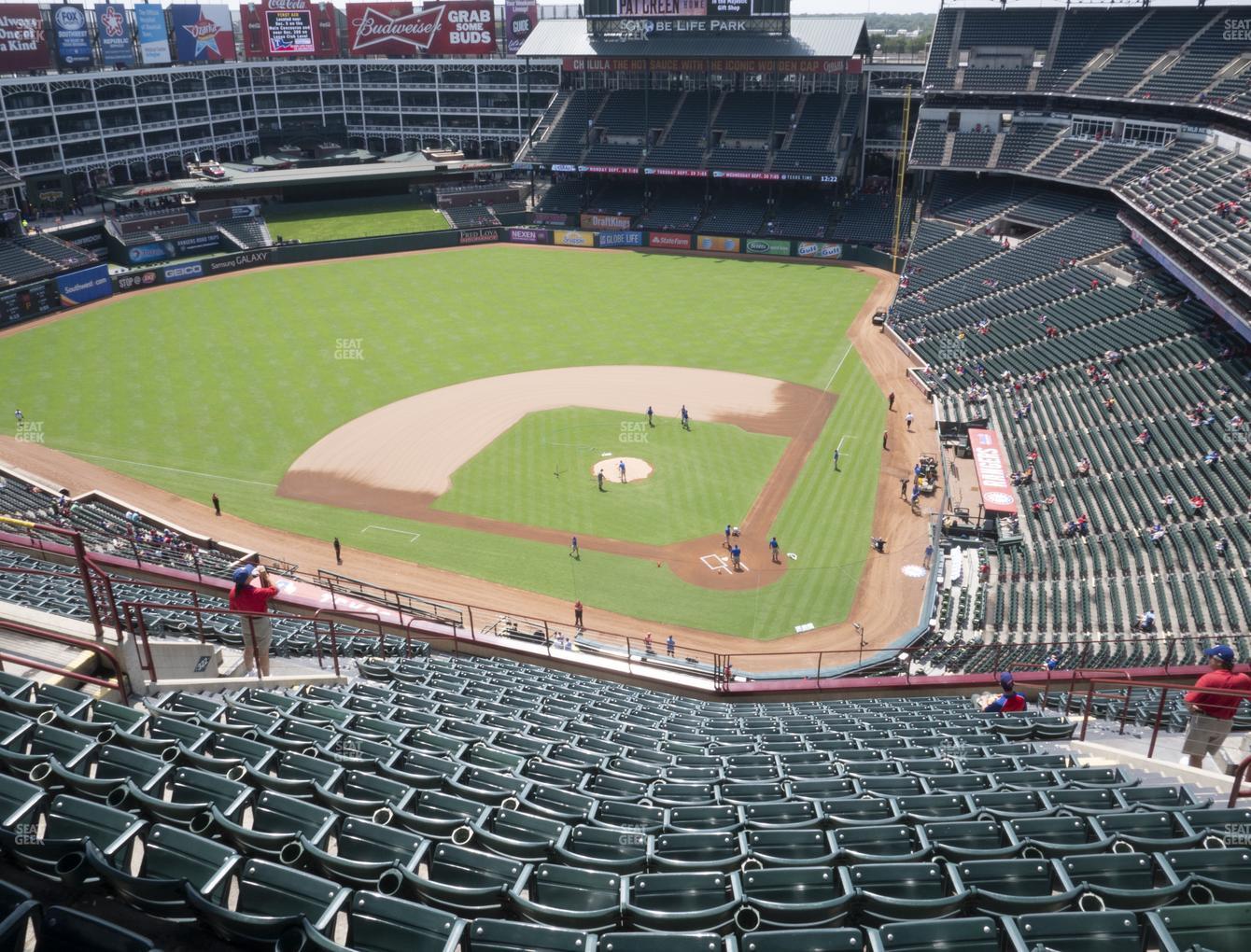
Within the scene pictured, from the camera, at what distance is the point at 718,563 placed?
1308 inches

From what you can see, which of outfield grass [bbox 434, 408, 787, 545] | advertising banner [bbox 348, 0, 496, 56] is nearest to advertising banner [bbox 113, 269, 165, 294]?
outfield grass [bbox 434, 408, 787, 545]

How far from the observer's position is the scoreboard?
7781 cm

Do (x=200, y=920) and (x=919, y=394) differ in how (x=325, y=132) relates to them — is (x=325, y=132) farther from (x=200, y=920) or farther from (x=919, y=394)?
(x=200, y=920)

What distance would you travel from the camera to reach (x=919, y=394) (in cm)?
4803

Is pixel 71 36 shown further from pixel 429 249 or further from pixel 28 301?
pixel 429 249

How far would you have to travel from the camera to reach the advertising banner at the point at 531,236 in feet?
269

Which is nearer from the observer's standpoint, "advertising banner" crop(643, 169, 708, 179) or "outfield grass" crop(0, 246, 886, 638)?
"outfield grass" crop(0, 246, 886, 638)

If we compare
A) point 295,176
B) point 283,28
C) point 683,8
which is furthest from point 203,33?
point 683,8

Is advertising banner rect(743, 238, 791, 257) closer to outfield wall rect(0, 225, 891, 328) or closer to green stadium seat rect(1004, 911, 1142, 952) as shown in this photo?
outfield wall rect(0, 225, 891, 328)

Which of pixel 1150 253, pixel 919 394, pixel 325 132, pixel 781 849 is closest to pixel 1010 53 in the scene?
pixel 1150 253

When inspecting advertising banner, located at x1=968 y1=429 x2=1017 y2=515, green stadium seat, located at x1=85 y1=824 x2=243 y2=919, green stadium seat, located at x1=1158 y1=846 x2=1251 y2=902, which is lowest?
advertising banner, located at x1=968 y1=429 x2=1017 y2=515

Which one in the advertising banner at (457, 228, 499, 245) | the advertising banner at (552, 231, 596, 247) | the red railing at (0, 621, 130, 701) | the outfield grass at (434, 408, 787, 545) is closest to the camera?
the red railing at (0, 621, 130, 701)

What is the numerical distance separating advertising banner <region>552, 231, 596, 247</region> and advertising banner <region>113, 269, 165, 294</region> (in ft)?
107

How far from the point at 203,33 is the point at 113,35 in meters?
9.08
